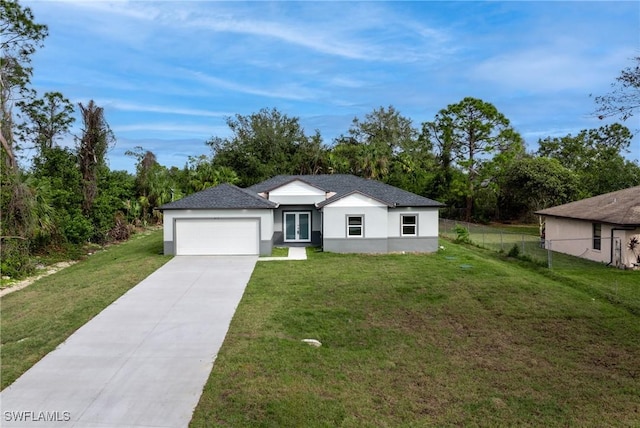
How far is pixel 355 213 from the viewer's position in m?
21.7

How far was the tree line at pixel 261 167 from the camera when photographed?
21219 millimetres

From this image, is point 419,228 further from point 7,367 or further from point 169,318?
point 7,367

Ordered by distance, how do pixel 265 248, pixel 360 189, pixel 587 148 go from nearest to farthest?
pixel 265 248 → pixel 360 189 → pixel 587 148

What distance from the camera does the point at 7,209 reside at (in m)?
17.2

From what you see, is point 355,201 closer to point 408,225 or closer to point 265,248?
point 408,225

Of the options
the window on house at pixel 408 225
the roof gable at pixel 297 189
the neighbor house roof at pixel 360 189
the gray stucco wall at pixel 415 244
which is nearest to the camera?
the neighbor house roof at pixel 360 189

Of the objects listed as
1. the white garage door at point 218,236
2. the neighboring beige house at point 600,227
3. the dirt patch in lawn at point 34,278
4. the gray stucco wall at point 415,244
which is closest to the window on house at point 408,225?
the gray stucco wall at point 415,244

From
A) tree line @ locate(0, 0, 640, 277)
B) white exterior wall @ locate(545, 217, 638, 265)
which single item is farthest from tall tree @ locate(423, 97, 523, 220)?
white exterior wall @ locate(545, 217, 638, 265)

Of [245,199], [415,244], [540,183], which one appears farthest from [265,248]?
[540,183]

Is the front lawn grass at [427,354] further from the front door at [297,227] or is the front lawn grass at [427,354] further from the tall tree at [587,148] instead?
the tall tree at [587,148]

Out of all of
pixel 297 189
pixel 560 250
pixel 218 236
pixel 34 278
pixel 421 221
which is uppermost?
pixel 297 189

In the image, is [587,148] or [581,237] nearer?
[581,237]

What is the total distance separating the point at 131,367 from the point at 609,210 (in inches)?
902

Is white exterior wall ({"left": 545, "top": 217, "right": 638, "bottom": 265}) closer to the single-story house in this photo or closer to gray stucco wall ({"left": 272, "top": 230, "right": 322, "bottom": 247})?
the single-story house
